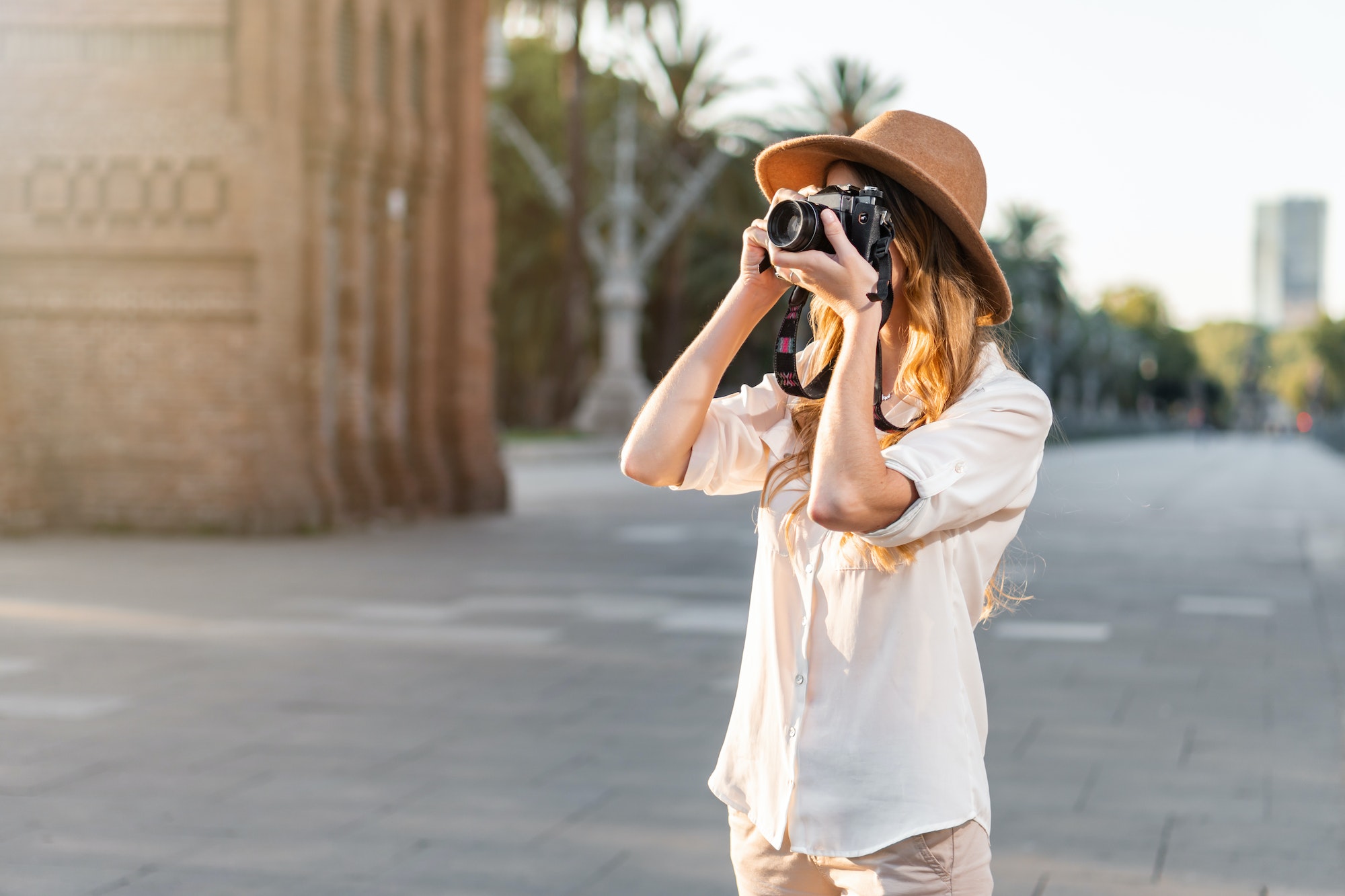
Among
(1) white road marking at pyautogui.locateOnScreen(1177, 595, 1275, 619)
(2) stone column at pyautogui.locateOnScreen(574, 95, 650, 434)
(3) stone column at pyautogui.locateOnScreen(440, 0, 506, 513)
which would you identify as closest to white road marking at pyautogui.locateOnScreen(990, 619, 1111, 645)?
(1) white road marking at pyautogui.locateOnScreen(1177, 595, 1275, 619)

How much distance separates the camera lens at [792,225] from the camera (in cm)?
222

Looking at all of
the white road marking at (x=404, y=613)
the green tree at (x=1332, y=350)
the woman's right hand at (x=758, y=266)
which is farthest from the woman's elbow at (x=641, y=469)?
the green tree at (x=1332, y=350)

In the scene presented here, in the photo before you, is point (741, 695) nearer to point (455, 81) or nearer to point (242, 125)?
point (242, 125)

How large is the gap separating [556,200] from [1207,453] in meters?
35.0

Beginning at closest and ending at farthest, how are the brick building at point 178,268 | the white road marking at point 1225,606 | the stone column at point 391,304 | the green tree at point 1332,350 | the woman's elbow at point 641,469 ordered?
the woman's elbow at point 641,469 < the white road marking at point 1225,606 < the brick building at point 178,268 < the stone column at point 391,304 < the green tree at point 1332,350

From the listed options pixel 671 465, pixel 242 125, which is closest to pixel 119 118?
pixel 242 125

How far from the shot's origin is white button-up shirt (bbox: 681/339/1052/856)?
228 centimetres

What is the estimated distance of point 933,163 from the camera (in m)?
2.36

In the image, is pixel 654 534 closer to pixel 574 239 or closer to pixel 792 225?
pixel 792 225

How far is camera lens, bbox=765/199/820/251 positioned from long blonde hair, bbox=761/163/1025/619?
0.64ft

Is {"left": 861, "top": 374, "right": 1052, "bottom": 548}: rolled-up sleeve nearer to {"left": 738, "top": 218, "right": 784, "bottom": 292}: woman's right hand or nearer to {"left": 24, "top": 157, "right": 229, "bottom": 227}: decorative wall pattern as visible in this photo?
{"left": 738, "top": 218, "right": 784, "bottom": 292}: woman's right hand

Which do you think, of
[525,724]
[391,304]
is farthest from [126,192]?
[525,724]

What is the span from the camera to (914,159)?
2.35m

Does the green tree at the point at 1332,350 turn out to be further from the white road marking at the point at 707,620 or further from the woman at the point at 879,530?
the woman at the point at 879,530
